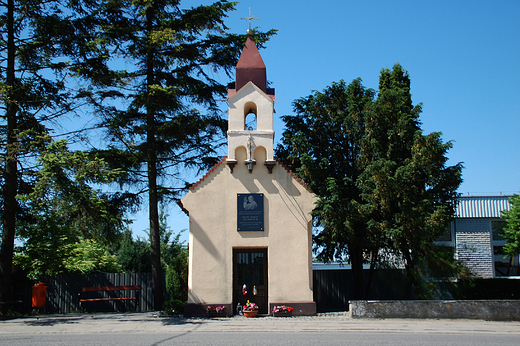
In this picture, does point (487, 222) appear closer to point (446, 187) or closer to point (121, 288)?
point (446, 187)

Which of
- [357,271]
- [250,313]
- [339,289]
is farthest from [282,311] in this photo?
[339,289]

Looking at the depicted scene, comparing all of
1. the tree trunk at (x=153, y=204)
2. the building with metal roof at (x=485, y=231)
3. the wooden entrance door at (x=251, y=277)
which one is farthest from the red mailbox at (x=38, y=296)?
the building with metal roof at (x=485, y=231)

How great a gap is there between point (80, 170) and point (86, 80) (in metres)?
6.13

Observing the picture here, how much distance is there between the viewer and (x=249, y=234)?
17141 millimetres

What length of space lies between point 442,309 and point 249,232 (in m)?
7.08

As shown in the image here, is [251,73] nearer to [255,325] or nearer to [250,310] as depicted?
[250,310]

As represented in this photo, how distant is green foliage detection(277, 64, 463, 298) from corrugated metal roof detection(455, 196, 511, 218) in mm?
9530

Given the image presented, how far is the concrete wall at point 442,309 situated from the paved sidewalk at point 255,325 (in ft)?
0.91

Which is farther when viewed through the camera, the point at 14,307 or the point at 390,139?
the point at 14,307

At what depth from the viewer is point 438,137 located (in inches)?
667

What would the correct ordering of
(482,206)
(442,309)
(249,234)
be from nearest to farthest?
(442,309), (249,234), (482,206)

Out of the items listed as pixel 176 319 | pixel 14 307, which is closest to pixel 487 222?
pixel 176 319

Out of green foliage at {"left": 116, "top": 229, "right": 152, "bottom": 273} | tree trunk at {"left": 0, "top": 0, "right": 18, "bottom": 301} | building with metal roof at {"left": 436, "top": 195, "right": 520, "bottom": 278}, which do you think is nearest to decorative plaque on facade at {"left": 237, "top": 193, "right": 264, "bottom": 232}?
tree trunk at {"left": 0, "top": 0, "right": 18, "bottom": 301}

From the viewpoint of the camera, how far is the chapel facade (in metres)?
16.8
